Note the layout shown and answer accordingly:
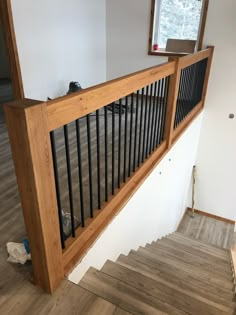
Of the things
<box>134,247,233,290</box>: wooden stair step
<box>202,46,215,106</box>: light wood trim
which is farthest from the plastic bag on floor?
<box>202,46,215,106</box>: light wood trim

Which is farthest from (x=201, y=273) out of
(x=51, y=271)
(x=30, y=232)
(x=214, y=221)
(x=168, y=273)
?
(x=214, y=221)

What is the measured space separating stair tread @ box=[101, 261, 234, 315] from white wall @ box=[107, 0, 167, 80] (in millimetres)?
3850

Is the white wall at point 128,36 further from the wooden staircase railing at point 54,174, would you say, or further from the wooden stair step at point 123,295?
the wooden stair step at point 123,295

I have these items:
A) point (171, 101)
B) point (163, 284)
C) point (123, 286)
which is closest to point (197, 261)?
point (163, 284)

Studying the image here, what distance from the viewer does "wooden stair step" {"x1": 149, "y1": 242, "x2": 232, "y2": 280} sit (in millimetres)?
2631

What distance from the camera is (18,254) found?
1.54m

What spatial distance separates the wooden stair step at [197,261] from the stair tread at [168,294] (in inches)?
36.1

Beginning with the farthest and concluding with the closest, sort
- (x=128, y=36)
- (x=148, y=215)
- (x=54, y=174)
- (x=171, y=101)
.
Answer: (x=128, y=36) < (x=148, y=215) < (x=171, y=101) < (x=54, y=174)

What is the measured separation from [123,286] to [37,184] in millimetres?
921

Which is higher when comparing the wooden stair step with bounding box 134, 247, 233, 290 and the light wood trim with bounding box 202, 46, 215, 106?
the light wood trim with bounding box 202, 46, 215, 106

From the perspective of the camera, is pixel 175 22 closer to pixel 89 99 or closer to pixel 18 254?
pixel 89 99

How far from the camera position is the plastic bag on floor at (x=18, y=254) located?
152 cm

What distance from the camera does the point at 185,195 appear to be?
5.38m

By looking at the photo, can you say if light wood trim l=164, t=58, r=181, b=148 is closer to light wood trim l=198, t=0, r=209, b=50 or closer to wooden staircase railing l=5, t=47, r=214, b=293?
wooden staircase railing l=5, t=47, r=214, b=293
